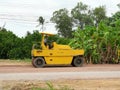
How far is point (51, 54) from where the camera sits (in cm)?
2631

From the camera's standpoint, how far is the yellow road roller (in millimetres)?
26203

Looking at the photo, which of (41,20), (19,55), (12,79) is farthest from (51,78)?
(41,20)

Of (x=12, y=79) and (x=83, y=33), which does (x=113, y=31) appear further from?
(x=12, y=79)

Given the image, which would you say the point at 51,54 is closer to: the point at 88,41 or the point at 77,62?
the point at 77,62

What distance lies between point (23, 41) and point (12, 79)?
59.2ft

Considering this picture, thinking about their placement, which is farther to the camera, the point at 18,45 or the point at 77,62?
the point at 18,45

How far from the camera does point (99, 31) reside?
30.3 m

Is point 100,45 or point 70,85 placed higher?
point 100,45

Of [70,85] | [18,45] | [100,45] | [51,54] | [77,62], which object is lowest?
[70,85]

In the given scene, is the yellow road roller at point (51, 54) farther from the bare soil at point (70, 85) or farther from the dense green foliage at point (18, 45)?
the bare soil at point (70, 85)

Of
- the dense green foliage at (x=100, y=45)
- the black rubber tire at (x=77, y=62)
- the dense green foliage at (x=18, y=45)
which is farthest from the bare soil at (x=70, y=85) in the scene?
the dense green foliage at (x=18, y=45)

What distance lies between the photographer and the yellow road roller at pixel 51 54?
86.0 ft

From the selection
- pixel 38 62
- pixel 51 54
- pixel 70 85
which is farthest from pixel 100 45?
pixel 70 85

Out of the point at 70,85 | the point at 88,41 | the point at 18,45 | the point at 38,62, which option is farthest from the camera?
the point at 18,45
